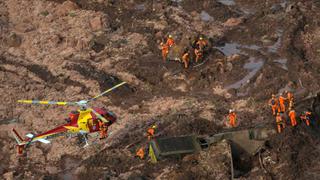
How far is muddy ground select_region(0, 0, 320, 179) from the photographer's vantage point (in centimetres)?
1845

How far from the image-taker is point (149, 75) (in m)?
23.8

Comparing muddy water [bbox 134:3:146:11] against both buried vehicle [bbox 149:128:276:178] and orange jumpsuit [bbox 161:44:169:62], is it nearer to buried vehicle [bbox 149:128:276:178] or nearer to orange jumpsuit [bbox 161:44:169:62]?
orange jumpsuit [bbox 161:44:169:62]

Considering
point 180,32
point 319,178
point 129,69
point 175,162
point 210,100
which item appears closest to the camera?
point 319,178

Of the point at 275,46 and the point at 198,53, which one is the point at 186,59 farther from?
the point at 275,46

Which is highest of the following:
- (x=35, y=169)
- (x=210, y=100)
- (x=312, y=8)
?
(x=312, y=8)

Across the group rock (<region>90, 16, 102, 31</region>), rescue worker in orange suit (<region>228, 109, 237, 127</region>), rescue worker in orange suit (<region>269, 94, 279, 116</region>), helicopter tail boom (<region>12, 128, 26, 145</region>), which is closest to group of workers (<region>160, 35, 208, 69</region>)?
rock (<region>90, 16, 102, 31</region>)

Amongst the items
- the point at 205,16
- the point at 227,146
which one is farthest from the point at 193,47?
the point at 227,146

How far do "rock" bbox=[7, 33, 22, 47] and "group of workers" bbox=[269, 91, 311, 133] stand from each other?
13962 mm

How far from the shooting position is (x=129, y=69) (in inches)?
955

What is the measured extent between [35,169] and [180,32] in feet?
35.4

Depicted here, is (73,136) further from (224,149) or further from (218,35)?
(218,35)

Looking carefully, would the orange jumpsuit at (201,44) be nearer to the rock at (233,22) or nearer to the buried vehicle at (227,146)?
the rock at (233,22)

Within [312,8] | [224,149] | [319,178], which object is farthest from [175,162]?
[312,8]

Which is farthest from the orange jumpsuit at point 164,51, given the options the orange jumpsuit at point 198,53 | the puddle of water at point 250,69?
the puddle of water at point 250,69
